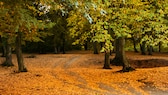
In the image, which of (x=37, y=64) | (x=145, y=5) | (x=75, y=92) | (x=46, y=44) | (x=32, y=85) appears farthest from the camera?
(x=46, y=44)

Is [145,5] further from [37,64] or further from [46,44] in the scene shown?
[46,44]

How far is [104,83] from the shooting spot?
728 inches

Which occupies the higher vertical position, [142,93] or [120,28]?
[120,28]

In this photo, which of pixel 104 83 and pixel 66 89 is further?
pixel 104 83

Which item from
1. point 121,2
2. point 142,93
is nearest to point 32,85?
point 142,93

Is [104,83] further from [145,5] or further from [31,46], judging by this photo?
[31,46]

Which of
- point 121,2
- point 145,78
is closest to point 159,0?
point 121,2

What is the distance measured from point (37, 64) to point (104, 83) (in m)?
20.2

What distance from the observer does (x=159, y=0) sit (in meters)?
20.5

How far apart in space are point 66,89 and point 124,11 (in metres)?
6.71

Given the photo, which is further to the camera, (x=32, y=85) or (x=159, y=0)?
(x=159, y=0)

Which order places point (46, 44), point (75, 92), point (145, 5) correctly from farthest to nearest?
point (46, 44) → point (145, 5) → point (75, 92)

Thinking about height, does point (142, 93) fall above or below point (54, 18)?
below

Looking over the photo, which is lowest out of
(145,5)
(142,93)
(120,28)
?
(142,93)
